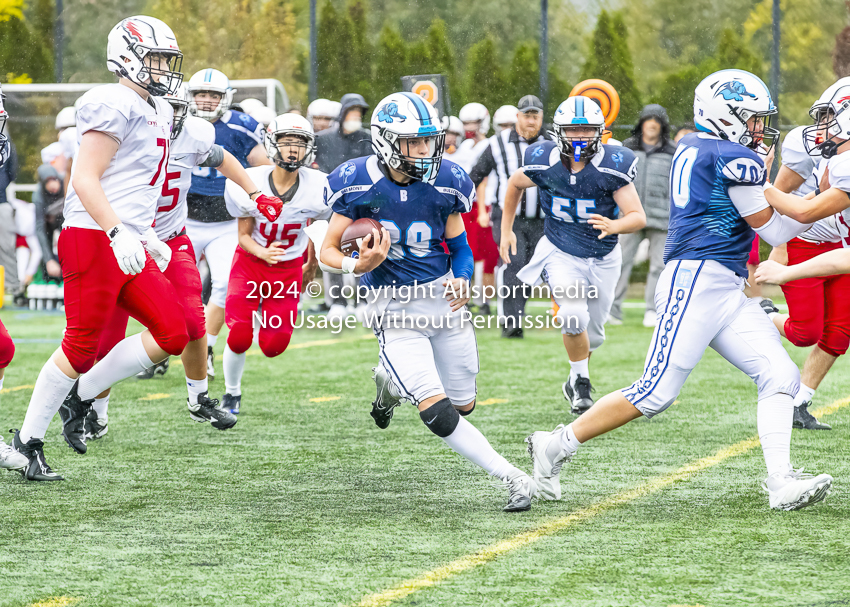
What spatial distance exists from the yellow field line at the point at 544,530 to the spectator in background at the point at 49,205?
330 inches

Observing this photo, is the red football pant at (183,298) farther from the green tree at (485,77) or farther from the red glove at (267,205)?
the green tree at (485,77)

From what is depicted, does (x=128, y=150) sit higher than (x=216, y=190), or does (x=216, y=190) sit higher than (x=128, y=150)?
(x=128, y=150)

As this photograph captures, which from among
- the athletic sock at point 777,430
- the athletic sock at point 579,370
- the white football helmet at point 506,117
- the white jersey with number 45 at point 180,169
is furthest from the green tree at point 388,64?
the athletic sock at point 777,430

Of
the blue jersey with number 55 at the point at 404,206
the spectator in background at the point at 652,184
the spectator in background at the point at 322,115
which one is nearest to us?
the blue jersey with number 55 at the point at 404,206

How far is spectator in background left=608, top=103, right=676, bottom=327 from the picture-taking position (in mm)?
9992

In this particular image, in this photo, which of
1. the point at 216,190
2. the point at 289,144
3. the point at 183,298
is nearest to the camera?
the point at 183,298

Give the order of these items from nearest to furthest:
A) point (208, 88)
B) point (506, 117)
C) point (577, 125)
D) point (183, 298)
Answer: point (183, 298) → point (577, 125) → point (208, 88) → point (506, 117)

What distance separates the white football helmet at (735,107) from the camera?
3.91m

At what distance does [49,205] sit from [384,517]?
348 inches

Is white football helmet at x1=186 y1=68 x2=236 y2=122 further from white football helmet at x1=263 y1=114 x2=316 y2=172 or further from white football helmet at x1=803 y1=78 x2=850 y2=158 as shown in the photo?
white football helmet at x1=803 y1=78 x2=850 y2=158

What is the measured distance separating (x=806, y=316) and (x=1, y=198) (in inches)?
198

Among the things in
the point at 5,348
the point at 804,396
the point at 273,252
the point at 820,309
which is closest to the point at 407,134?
the point at 5,348

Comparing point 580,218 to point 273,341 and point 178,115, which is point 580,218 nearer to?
point 273,341

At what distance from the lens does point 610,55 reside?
Answer: 16.0 m
